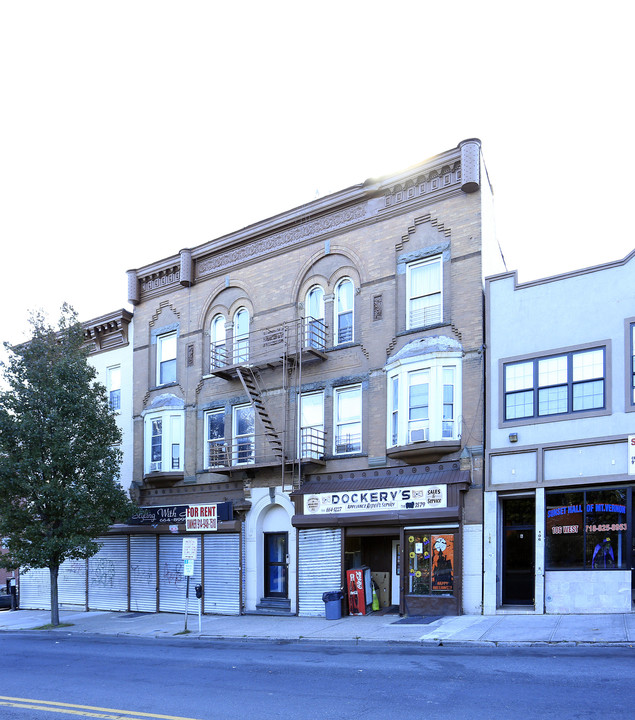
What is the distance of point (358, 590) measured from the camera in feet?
70.1

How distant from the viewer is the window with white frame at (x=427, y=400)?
2052 cm

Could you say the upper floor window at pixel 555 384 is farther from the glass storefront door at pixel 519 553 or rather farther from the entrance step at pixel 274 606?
the entrance step at pixel 274 606

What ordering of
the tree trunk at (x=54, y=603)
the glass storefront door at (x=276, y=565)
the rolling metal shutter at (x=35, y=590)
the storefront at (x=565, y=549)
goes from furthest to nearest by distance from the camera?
1. the rolling metal shutter at (x=35, y=590)
2. the tree trunk at (x=54, y=603)
3. the glass storefront door at (x=276, y=565)
4. the storefront at (x=565, y=549)

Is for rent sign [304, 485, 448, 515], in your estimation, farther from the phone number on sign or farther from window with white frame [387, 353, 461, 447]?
the phone number on sign

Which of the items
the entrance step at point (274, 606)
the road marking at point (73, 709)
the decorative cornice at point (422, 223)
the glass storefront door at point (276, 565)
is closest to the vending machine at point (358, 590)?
the entrance step at point (274, 606)

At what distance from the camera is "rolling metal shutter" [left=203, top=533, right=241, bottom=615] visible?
24.7 m

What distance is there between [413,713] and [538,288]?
12.6 m

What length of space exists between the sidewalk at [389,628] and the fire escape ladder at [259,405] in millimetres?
5074

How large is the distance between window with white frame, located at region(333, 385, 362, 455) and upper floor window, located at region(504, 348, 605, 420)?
4.74 metres

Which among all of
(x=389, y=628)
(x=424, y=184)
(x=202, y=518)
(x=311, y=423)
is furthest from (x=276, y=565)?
(x=424, y=184)

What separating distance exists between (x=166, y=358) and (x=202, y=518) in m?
9.00

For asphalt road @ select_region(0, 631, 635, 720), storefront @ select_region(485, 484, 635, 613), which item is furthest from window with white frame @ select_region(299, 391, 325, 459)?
asphalt road @ select_region(0, 631, 635, 720)

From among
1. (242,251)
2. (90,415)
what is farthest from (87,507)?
(242,251)

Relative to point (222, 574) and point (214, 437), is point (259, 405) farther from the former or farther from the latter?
point (222, 574)
